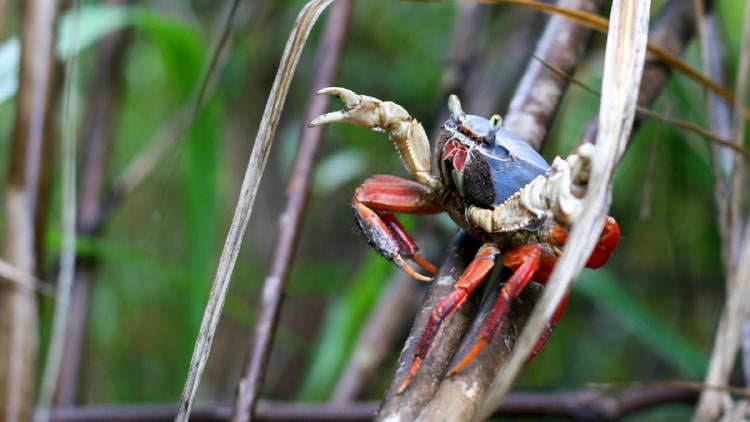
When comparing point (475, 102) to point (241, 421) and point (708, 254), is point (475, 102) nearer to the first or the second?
point (708, 254)

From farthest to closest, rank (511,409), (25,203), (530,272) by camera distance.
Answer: (511,409), (25,203), (530,272)

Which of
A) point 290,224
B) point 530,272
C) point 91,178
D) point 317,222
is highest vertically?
point 530,272

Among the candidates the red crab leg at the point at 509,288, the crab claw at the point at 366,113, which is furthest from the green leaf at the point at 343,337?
the red crab leg at the point at 509,288

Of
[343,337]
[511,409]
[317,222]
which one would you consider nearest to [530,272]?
[511,409]

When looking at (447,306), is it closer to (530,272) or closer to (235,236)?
(530,272)

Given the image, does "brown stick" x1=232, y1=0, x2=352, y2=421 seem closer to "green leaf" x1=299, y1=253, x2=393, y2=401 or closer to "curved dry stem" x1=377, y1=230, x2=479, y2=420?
"curved dry stem" x1=377, y1=230, x2=479, y2=420

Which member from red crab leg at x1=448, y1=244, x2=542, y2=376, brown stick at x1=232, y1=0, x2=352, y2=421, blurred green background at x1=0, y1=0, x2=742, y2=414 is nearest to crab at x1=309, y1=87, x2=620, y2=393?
red crab leg at x1=448, y1=244, x2=542, y2=376

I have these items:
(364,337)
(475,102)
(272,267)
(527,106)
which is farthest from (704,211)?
(272,267)
